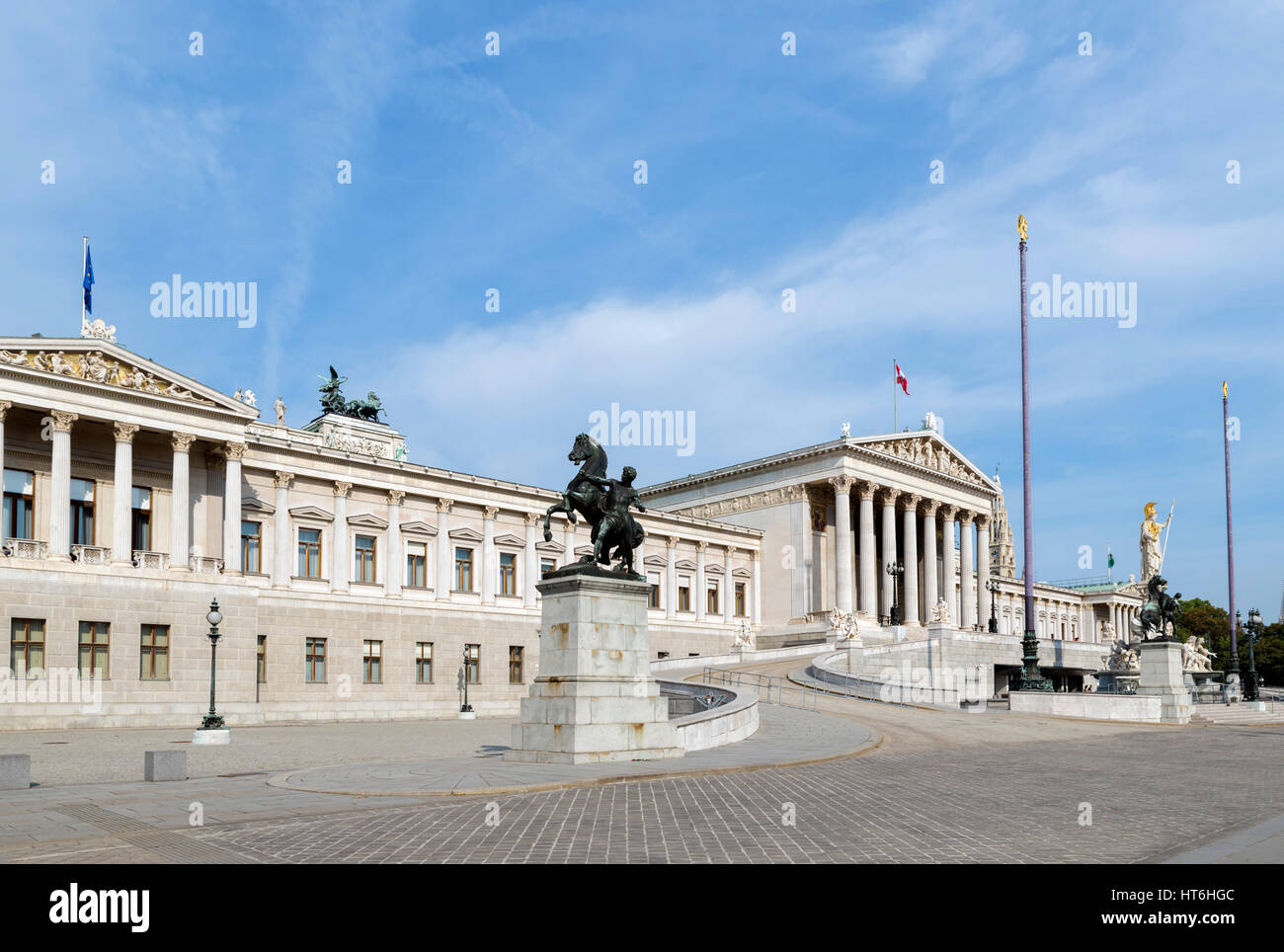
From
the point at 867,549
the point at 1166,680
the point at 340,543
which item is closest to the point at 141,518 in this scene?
the point at 340,543

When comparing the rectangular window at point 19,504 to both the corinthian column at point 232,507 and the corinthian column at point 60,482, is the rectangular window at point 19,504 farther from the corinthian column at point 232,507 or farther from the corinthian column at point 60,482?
the corinthian column at point 232,507

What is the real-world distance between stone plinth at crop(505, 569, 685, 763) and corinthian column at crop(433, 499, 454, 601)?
130ft

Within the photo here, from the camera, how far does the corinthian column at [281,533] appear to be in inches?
2057

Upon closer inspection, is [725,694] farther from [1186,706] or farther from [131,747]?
[1186,706]

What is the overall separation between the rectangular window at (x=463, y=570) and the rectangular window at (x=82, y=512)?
66.0 ft

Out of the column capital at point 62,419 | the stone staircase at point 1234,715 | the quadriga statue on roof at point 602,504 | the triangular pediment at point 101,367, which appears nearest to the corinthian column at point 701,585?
the stone staircase at point 1234,715

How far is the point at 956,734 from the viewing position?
2912 cm

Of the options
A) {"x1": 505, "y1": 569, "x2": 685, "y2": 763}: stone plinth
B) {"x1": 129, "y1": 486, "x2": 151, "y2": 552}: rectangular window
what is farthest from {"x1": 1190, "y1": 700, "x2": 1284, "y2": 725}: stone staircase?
{"x1": 129, "y1": 486, "x2": 151, "y2": 552}: rectangular window

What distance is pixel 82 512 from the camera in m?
45.2

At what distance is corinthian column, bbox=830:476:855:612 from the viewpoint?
76438 millimetres

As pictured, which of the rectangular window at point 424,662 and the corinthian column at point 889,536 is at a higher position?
the corinthian column at point 889,536

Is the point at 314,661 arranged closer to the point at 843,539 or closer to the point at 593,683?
the point at 593,683

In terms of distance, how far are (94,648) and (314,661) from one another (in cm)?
1199
